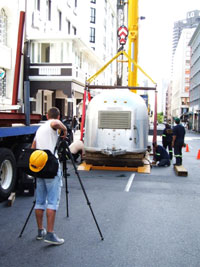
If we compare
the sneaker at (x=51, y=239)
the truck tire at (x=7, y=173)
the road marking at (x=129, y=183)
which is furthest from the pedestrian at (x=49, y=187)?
the road marking at (x=129, y=183)

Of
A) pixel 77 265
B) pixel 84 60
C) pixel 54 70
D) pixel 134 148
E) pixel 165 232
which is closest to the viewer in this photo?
pixel 77 265

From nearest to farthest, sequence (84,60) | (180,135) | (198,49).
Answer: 1. (180,135)
2. (84,60)
3. (198,49)

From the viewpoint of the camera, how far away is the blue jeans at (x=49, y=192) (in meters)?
4.72

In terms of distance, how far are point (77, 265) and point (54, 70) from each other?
69.3 feet

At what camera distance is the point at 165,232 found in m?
5.39

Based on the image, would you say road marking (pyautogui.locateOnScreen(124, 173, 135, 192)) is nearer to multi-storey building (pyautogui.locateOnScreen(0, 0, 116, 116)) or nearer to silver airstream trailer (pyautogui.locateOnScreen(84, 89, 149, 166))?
silver airstream trailer (pyautogui.locateOnScreen(84, 89, 149, 166))

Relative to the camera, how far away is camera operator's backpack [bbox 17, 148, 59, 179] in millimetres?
4477

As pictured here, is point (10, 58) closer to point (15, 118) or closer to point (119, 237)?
point (15, 118)

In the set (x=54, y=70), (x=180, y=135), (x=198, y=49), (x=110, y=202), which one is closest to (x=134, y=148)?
(x=180, y=135)

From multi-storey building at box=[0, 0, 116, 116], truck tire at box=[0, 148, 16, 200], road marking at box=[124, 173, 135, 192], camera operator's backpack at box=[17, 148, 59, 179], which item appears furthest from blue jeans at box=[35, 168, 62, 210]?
multi-storey building at box=[0, 0, 116, 116]

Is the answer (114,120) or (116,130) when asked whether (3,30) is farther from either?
(116,130)

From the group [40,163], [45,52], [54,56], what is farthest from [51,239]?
[45,52]

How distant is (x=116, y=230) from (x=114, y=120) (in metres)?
6.29

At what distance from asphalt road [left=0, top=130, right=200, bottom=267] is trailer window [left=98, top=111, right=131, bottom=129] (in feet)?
9.28
